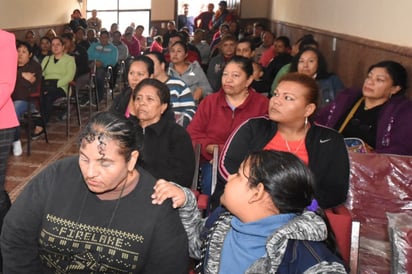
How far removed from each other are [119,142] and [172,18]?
1093 centimetres

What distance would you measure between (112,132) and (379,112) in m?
2.01

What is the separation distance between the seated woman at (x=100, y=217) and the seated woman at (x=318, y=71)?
9.01 feet

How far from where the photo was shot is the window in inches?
462

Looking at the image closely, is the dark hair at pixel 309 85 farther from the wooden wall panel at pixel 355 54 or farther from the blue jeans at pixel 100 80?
the blue jeans at pixel 100 80

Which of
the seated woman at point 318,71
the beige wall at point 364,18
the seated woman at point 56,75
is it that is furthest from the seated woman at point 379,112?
the seated woman at point 56,75

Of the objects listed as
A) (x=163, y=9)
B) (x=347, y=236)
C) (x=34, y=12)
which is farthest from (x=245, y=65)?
(x=163, y=9)

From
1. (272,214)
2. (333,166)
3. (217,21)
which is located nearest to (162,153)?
(333,166)

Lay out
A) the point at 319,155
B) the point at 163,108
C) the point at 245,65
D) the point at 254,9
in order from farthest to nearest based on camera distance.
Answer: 1. the point at 254,9
2. the point at 245,65
3. the point at 163,108
4. the point at 319,155

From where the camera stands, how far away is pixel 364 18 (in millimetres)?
4000

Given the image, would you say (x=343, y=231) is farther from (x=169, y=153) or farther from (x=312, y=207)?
(x=169, y=153)

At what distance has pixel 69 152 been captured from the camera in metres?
4.72

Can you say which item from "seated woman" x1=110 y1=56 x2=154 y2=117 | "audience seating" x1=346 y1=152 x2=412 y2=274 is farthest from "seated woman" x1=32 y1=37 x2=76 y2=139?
"audience seating" x1=346 y1=152 x2=412 y2=274

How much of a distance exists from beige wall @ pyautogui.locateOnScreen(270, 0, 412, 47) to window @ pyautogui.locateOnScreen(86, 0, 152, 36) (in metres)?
5.89

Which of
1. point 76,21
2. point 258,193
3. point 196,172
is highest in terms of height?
point 76,21
